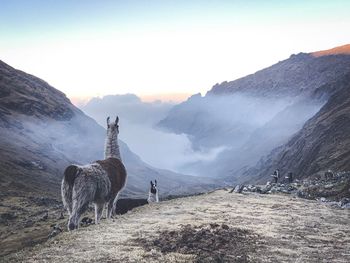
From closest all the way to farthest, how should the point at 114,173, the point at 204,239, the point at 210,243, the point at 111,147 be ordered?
the point at 210,243, the point at 204,239, the point at 114,173, the point at 111,147

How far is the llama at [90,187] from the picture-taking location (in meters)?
17.5

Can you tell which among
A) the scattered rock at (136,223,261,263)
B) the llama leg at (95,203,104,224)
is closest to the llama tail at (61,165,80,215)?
the llama leg at (95,203,104,224)

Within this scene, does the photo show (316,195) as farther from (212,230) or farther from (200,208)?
(212,230)

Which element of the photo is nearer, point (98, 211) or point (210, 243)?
point (210, 243)

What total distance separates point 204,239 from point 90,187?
17.7 ft

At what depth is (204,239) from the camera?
15.8 m

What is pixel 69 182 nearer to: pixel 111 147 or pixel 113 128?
pixel 111 147

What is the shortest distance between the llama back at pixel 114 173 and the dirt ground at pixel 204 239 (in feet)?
5.38

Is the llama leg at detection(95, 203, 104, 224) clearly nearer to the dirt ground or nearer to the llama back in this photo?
the dirt ground

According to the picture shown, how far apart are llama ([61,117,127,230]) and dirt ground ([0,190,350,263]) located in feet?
2.93

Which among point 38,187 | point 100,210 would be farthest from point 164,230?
point 38,187

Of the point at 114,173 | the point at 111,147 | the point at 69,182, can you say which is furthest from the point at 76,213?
the point at 111,147

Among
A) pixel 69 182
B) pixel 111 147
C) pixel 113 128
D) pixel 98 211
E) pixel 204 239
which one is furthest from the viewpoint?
pixel 113 128

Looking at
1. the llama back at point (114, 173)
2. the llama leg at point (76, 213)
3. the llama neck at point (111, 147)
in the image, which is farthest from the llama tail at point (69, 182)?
the llama neck at point (111, 147)
